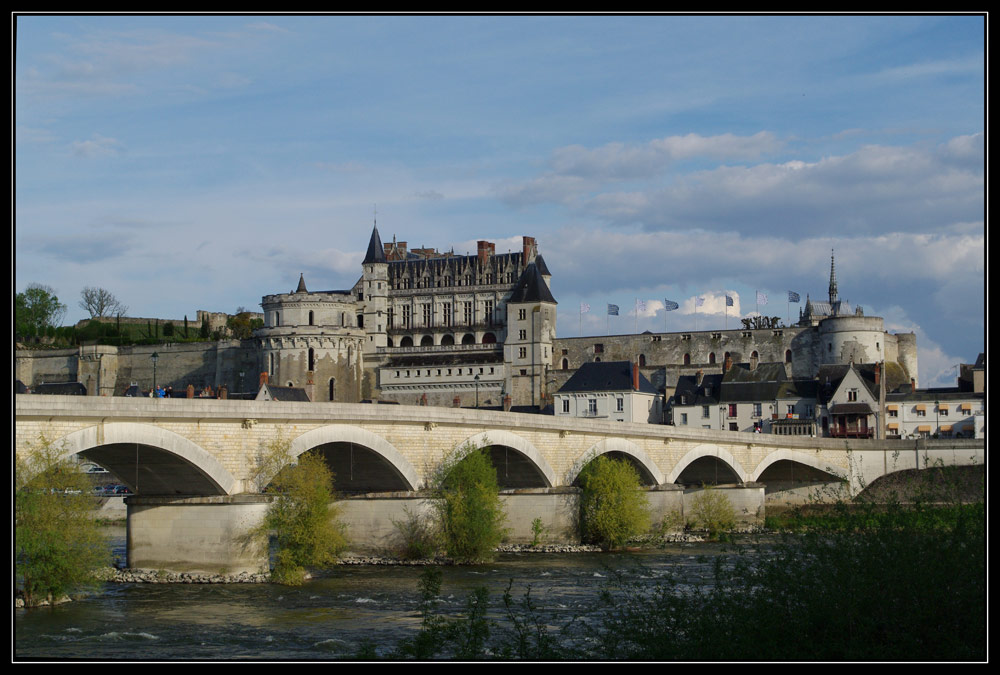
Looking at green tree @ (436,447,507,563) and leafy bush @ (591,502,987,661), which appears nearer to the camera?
leafy bush @ (591,502,987,661)

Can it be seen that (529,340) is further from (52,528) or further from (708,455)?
(52,528)

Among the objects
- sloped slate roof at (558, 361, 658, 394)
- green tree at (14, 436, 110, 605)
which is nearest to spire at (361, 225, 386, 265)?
sloped slate roof at (558, 361, 658, 394)

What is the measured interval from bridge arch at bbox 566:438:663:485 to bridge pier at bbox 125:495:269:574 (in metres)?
15.1

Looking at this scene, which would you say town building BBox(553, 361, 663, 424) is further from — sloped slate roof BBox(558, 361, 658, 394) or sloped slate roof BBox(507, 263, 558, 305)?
sloped slate roof BBox(507, 263, 558, 305)

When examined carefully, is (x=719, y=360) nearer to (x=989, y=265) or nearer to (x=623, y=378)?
(x=623, y=378)

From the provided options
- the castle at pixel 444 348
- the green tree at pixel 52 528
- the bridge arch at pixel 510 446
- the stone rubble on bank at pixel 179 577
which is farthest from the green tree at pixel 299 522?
the castle at pixel 444 348

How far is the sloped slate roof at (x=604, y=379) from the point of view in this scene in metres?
76.0

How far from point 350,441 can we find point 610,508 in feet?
36.0

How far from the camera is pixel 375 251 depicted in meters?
102

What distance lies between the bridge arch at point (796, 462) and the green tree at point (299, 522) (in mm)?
27931

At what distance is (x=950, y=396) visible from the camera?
7025 cm

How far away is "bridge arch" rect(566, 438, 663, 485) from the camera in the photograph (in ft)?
136

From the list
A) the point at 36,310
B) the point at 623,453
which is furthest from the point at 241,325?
the point at 623,453

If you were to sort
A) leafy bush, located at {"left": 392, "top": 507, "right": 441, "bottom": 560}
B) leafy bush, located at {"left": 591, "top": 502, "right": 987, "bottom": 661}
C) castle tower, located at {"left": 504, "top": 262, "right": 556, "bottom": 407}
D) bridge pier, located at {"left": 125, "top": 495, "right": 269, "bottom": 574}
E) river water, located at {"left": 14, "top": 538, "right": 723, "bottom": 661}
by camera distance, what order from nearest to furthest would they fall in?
leafy bush, located at {"left": 591, "top": 502, "right": 987, "bottom": 661}
river water, located at {"left": 14, "top": 538, "right": 723, "bottom": 661}
bridge pier, located at {"left": 125, "top": 495, "right": 269, "bottom": 574}
leafy bush, located at {"left": 392, "top": 507, "right": 441, "bottom": 560}
castle tower, located at {"left": 504, "top": 262, "right": 556, "bottom": 407}
